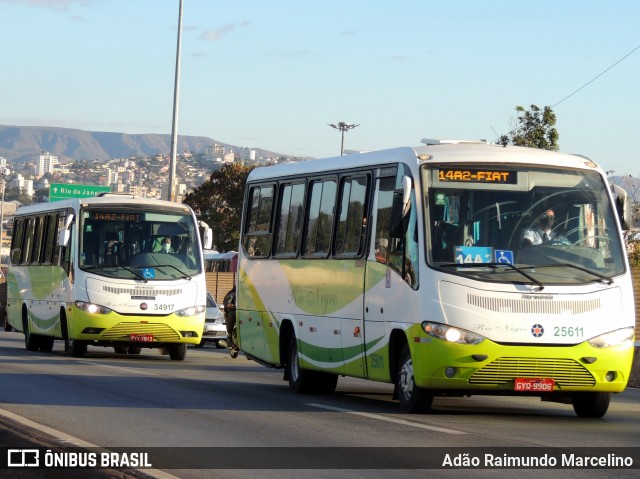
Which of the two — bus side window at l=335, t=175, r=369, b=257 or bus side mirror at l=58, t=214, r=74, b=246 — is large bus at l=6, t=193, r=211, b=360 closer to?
bus side mirror at l=58, t=214, r=74, b=246

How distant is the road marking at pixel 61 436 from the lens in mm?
9809

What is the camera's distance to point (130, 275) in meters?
25.9

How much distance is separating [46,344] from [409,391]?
1681 centimetres

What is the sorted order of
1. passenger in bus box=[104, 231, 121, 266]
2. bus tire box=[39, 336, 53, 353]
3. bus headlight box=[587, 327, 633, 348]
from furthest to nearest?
bus tire box=[39, 336, 53, 353], passenger in bus box=[104, 231, 121, 266], bus headlight box=[587, 327, 633, 348]

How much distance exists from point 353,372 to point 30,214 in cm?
1728

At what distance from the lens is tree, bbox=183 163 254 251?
274ft

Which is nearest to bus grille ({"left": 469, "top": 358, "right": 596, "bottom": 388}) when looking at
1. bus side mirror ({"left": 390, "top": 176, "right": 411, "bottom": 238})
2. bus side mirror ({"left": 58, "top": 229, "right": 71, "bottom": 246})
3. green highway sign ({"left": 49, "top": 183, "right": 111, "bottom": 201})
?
bus side mirror ({"left": 390, "top": 176, "right": 411, "bottom": 238})

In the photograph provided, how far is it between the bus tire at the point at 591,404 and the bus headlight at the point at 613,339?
77cm

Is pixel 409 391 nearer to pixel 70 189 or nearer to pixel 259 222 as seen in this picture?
pixel 259 222

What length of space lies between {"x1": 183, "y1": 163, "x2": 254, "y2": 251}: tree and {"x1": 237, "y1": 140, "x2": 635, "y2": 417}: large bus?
2632 inches

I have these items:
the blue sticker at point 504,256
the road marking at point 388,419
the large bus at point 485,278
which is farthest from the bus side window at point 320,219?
the blue sticker at point 504,256

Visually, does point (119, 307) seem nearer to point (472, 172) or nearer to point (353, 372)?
point (353, 372)

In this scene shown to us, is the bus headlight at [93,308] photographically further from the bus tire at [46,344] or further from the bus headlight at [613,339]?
the bus headlight at [613,339]

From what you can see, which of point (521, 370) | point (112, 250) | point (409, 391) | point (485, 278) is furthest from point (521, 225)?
point (112, 250)
